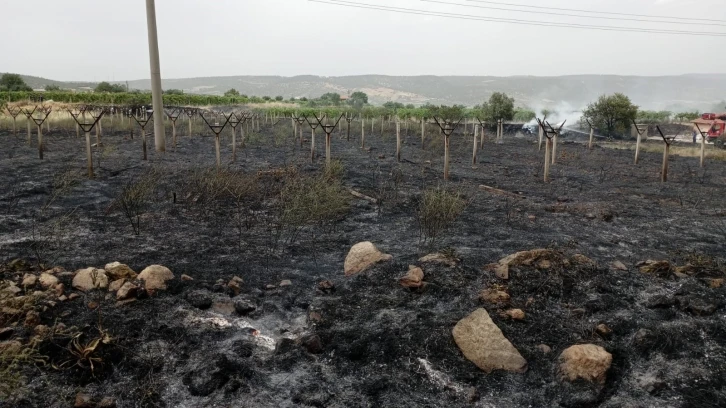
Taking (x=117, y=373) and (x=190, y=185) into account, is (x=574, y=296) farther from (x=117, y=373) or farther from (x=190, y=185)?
(x=190, y=185)

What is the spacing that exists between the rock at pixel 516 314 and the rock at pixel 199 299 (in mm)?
3290

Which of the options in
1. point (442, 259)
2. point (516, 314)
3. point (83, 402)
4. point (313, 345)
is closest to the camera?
point (83, 402)

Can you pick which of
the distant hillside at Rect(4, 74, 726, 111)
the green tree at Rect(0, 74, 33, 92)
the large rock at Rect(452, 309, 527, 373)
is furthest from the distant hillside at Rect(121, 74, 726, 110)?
the large rock at Rect(452, 309, 527, 373)

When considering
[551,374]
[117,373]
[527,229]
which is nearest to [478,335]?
[551,374]

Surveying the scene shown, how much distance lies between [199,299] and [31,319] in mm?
1589

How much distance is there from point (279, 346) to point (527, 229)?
5821mm

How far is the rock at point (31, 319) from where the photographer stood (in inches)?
189

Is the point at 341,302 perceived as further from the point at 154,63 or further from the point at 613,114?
the point at 613,114

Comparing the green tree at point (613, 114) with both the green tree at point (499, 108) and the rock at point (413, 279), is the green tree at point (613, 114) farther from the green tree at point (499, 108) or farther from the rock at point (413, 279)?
the rock at point (413, 279)

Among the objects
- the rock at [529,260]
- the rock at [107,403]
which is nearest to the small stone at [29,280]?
the rock at [107,403]

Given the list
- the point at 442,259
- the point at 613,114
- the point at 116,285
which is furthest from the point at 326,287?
the point at 613,114

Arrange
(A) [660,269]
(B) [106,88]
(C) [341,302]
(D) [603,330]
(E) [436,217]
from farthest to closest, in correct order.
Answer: (B) [106,88] < (E) [436,217] < (A) [660,269] < (C) [341,302] < (D) [603,330]

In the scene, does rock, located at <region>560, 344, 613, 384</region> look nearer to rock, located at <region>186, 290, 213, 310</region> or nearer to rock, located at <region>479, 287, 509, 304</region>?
rock, located at <region>479, 287, 509, 304</region>

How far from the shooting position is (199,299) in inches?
222
